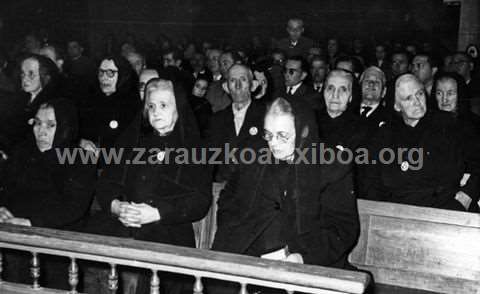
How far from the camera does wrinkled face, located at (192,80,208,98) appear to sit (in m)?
7.78

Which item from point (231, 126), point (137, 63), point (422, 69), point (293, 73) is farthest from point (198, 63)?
point (231, 126)

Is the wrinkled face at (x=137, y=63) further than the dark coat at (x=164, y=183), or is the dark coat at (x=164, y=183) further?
the wrinkled face at (x=137, y=63)

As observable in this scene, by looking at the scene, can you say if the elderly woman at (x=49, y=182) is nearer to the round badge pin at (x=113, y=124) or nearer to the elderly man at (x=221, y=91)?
the round badge pin at (x=113, y=124)

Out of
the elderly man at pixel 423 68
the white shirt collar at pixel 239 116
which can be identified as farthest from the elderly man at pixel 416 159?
the elderly man at pixel 423 68

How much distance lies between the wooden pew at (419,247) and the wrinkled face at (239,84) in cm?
186

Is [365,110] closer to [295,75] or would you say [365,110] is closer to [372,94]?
[372,94]

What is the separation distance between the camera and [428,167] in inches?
189

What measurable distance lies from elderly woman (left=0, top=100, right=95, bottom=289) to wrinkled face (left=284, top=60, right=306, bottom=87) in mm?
3421

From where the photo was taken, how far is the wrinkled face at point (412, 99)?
4883 millimetres

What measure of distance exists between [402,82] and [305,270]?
2750mm

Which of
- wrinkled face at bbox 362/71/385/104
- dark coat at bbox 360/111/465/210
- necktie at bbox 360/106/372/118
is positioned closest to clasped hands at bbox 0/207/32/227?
dark coat at bbox 360/111/465/210

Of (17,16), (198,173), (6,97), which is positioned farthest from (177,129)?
(17,16)

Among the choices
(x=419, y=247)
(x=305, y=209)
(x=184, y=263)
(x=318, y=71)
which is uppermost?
(x=318, y=71)

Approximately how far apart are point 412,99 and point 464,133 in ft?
1.89
